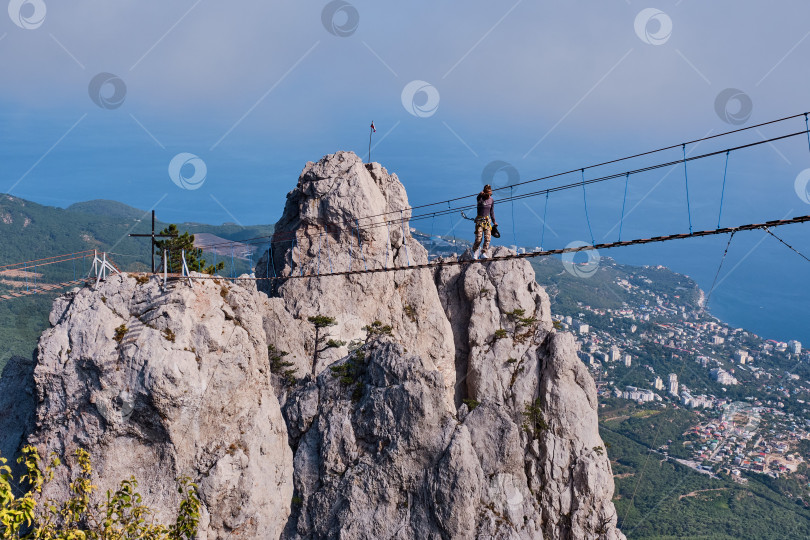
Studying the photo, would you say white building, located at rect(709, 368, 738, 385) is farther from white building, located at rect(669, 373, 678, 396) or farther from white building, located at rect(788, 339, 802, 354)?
white building, located at rect(788, 339, 802, 354)

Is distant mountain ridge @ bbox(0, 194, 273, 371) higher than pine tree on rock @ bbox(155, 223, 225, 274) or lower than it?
higher

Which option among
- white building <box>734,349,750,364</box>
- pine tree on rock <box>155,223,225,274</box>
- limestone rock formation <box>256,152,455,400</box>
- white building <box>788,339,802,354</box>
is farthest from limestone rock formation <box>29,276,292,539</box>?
white building <box>788,339,802,354</box>

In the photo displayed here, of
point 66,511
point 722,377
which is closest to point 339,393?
point 66,511

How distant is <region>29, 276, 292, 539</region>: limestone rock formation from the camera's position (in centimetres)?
3341

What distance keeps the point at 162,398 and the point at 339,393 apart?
44.0 feet

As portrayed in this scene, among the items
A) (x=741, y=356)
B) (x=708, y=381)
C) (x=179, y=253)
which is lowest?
(x=179, y=253)

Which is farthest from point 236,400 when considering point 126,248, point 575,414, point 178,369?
point 126,248

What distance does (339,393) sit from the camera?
43938 mm

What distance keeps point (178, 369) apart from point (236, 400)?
4410 mm

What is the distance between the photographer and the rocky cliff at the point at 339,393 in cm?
3397

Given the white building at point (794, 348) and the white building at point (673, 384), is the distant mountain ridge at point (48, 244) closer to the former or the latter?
the white building at point (673, 384)

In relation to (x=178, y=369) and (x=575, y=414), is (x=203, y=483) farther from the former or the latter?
(x=575, y=414)

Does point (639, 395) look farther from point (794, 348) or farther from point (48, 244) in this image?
point (48, 244)

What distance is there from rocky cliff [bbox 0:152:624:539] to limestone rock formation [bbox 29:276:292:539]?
0.10 metres
